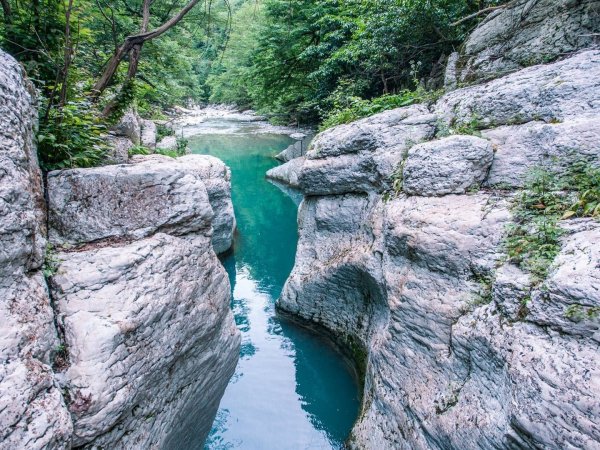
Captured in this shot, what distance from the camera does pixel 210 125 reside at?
3941 centimetres

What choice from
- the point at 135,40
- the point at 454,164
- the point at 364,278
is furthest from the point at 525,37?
the point at 135,40

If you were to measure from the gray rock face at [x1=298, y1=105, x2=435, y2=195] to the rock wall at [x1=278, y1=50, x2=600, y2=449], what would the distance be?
3 cm

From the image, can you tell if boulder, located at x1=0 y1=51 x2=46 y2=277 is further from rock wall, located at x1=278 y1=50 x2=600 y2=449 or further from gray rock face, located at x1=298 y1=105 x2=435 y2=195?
gray rock face, located at x1=298 y1=105 x2=435 y2=195

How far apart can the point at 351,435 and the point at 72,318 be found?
449 centimetres

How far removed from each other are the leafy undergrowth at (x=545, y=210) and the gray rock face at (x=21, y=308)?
430cm

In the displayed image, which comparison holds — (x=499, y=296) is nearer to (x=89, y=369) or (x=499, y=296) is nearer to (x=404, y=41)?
(x=89, y=369)

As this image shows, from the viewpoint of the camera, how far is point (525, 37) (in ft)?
20.2

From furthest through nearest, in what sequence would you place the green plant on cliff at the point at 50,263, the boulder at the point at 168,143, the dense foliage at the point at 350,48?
the boulder at the point at 168,143, the dense foliage at the point at 350,48, the green plant on cliff at the point at 50,263

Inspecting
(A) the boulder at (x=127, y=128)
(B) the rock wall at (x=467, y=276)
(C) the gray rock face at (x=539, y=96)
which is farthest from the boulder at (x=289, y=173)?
(C) the gray rock face at (x=539, y=96)

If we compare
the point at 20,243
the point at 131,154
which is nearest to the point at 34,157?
the point at 20,243

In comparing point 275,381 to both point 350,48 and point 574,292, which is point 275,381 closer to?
point 574,292

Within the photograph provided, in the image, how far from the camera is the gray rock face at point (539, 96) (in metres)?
4.43

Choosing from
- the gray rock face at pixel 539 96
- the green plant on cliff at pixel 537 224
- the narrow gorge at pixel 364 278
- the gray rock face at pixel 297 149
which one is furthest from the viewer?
the gray rock face at pixel 297 149

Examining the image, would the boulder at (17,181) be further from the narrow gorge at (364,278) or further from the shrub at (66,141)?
the shrub at (66,141)
